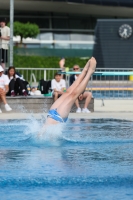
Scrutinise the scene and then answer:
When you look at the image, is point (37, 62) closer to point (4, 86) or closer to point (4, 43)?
point (4, 43)

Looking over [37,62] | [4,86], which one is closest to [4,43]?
[4,86]

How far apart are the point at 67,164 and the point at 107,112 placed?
1020cm

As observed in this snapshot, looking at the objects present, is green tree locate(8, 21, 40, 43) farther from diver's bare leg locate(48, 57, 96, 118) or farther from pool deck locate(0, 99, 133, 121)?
diver's bare leg locate(48, 57, 96, 118)

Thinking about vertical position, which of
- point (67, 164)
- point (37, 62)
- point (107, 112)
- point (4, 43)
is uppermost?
point (4, 43)

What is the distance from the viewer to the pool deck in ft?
53.3

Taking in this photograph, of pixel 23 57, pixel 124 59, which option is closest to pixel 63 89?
pixel 124 59

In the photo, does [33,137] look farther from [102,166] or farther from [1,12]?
[1,12]

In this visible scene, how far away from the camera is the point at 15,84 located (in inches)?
709

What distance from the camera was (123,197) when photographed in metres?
6.10

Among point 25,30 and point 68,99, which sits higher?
point 25,30

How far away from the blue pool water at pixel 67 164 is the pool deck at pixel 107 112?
338 centimetres

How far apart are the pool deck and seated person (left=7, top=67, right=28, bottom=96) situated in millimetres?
759

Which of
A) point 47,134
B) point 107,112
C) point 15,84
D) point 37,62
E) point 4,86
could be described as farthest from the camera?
point 37,62

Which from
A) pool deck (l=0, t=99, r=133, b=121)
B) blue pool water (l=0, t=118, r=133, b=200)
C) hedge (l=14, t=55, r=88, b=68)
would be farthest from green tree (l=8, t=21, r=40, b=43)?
blue pool water (l=0, t=118, r=133, b=200)
